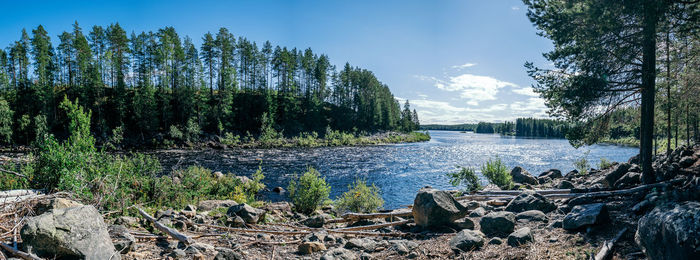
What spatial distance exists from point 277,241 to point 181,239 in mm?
1893

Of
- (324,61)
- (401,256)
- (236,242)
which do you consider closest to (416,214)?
(401,256)

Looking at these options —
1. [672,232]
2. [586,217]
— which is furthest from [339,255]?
[586,217]

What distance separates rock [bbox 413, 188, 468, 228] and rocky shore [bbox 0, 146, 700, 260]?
0.03m

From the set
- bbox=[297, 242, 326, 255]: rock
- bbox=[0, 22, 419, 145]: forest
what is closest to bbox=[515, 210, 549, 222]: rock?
bbox=[297, 242, 326, 255]: rock

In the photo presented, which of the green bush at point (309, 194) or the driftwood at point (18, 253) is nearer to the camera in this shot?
the driftwood at point (18, 253)

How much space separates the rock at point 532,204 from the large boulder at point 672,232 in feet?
14.4

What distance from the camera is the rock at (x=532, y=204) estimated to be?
8.08 meters

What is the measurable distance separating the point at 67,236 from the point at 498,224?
7334mm

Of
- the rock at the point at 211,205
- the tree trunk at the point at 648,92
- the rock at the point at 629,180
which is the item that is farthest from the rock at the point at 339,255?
the tree trunk at the point at 648,92

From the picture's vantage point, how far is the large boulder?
308cm

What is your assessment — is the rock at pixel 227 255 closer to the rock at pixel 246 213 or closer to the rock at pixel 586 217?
the rock at pixel 246 213

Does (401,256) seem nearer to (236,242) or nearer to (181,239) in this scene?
(236,242)

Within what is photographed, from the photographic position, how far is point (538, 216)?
285 inches

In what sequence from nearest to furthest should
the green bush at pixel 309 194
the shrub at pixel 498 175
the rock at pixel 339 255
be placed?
the rock at pixel 339 255 → the green bush at pixel 309 194 → the shrub at pixel 498 175
